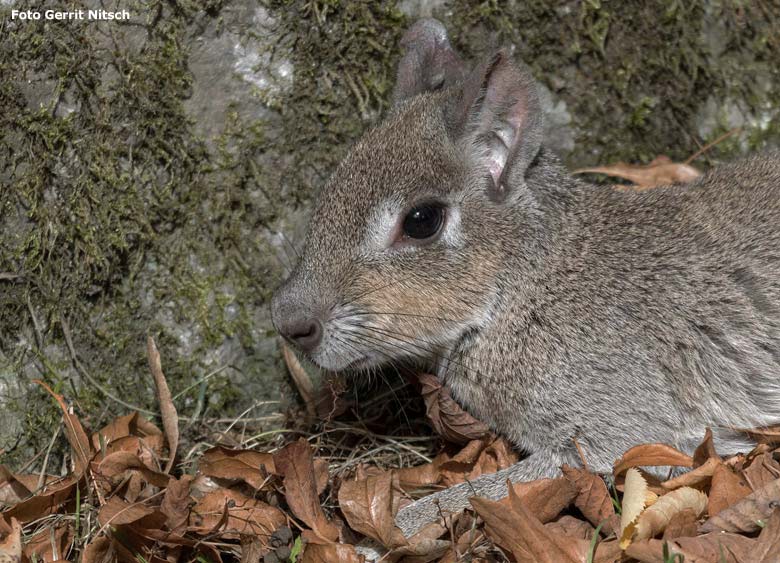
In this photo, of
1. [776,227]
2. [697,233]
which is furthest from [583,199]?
[776,227]

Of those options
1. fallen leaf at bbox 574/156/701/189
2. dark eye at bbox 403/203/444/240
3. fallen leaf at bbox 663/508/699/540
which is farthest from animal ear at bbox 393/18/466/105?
fallen leaf at bbox 663/508/699/540

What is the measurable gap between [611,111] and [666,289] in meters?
1.71

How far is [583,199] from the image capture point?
14.7 ft

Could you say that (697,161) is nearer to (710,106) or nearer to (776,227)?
(710,106)

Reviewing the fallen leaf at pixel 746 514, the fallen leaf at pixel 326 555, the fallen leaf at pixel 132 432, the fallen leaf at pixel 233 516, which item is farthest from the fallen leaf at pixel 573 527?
the fallen leaf at pixel 132 432

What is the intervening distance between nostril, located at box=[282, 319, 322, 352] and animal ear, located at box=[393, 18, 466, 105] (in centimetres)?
136

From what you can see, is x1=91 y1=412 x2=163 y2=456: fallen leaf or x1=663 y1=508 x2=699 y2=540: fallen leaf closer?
x1=663 y1=508 x2=699 y2=540: fallen leaf

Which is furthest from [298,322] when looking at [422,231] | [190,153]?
[190,153]

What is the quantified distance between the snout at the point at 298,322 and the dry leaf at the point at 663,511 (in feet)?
5.04

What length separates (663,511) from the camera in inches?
141

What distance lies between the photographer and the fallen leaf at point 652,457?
388cm

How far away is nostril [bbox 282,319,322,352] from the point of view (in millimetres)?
3949

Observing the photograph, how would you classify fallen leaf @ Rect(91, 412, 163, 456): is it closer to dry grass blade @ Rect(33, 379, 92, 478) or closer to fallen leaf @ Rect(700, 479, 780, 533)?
dry grass blade @ Rect(33, 379, 92, 478)

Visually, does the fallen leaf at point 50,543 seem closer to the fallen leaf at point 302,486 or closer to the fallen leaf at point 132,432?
the fallen leaf at point 132,432
